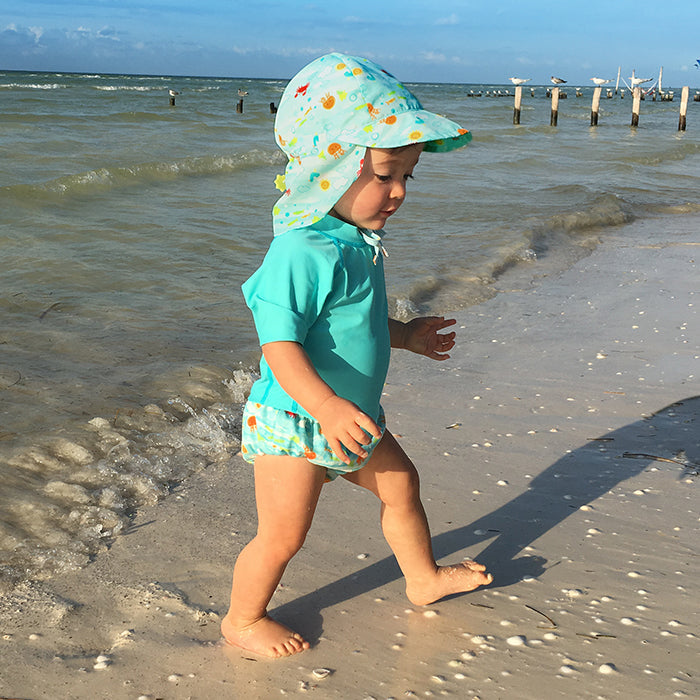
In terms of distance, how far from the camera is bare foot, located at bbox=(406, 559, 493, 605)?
7.61 ft

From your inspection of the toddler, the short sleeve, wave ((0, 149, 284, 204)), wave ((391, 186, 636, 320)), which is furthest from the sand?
wave ((0, 149, 284, 204))

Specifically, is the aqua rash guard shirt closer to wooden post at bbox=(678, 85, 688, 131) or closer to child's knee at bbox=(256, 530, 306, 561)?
child's knee at bbox=(256, 530, 306, 561)

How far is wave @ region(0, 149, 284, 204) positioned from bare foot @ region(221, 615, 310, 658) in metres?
8.26

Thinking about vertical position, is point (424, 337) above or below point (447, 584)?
above

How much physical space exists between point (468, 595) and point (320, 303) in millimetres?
1059

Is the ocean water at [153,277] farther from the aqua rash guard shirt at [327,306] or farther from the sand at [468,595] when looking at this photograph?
the aqua rash guard shirt at [327,306]

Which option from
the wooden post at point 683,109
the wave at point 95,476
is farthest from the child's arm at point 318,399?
the wooden post at point 683,109

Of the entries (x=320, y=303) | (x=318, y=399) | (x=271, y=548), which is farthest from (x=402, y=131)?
(x=271, y=548)

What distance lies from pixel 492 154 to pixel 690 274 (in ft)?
38.9

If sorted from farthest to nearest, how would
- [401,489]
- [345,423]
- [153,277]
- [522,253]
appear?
1. [522,253]
2. [153,277]
3. [401,489]
4. [345,423]

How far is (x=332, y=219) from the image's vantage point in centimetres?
199

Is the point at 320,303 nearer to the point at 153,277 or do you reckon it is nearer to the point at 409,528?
the point at 409,528

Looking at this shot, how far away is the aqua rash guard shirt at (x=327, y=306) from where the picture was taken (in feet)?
6.16

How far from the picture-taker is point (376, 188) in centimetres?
199
